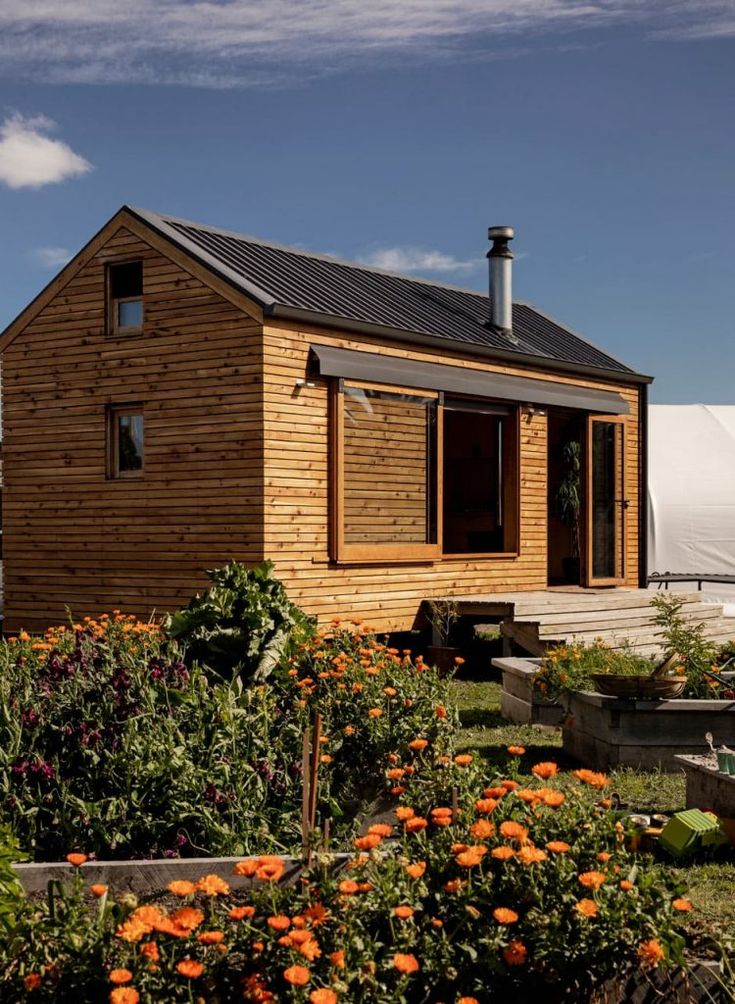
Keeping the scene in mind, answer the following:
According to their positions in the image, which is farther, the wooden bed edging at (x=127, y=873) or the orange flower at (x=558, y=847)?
the wooden bed edging at (x=127, y=873)

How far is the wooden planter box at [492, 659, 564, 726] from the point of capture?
306 inches

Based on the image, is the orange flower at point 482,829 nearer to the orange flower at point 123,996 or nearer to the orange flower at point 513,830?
the orange flower at point 513,830

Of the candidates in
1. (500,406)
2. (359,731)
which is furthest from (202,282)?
(359,731)

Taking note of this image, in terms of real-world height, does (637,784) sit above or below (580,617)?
below

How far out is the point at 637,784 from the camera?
6227mm

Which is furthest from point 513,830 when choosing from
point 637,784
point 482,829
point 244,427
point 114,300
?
point 114,300

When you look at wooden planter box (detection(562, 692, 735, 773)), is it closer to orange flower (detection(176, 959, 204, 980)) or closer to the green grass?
the green grass

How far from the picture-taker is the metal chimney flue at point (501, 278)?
14787 mm

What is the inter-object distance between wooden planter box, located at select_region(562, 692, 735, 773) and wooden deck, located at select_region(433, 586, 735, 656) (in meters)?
3.64

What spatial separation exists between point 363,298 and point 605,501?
14.8ft

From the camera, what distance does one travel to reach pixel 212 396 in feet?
36.9

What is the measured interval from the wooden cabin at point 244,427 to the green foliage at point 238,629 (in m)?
4.96

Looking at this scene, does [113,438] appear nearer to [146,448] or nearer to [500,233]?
[146,448]

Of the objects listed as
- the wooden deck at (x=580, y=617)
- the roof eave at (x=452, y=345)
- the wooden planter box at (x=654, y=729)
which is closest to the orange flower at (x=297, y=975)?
the wooden planter box at (x=654, y=729)
